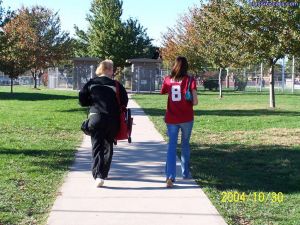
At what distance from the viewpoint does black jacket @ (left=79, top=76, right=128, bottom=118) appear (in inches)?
288

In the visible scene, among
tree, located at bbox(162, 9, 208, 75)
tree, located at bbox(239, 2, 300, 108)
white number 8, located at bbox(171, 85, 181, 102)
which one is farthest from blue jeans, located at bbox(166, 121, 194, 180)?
tree, located at bbox(162, 9, 208, 75)

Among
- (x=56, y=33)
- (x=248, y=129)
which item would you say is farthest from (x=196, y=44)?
(x=248, y=129)

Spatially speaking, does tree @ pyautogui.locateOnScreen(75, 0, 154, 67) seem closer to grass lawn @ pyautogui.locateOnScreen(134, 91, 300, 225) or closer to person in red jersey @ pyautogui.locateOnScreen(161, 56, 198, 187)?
grass lawn @ pyautogui.locateOnScreen(134, 91, 300, 225)

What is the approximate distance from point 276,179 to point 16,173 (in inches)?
155

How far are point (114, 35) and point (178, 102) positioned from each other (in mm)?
48686

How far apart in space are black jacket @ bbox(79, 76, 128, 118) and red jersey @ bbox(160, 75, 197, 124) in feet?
2.17

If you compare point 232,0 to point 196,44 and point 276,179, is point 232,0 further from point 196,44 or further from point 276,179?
point 196,44

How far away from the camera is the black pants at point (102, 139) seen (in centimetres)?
731

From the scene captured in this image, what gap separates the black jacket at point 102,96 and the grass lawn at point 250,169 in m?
1.65

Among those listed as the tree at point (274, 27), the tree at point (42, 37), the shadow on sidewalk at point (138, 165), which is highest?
the tree at point (42, 37)

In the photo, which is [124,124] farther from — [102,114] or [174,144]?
[174,144]

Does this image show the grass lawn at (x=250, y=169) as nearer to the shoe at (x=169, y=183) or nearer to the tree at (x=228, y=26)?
the shoe at (x=169, y=183)

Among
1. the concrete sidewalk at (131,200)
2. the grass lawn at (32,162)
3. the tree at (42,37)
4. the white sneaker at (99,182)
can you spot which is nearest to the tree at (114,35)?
the tree at (42,37)
